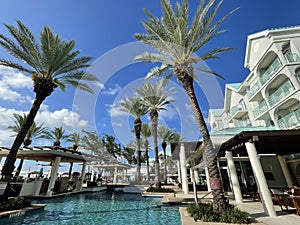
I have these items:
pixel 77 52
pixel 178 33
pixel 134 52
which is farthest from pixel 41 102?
pixel 178 33

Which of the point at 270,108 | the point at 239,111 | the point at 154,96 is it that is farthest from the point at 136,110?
the point at 270,108

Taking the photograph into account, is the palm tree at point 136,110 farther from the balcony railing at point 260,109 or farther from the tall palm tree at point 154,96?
the balcony railing at point 260,109

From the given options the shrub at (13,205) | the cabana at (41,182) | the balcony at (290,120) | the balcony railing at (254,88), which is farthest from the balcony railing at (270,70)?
the shrub at (13,205)

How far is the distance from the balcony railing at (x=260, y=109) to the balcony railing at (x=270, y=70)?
8.46 ft

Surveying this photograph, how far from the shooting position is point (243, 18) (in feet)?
46.0

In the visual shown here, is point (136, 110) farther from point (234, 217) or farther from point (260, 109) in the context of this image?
point (234, 217)

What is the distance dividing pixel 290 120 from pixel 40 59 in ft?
71.4

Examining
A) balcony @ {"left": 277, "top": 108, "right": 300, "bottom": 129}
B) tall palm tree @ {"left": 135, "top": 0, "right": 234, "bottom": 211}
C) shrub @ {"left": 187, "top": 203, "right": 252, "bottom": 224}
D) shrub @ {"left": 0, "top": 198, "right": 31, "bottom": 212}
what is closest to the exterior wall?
balcony @ {"left": 277, "top": 108, "right": 300, "bottom": 129}

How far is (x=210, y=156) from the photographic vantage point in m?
7.94

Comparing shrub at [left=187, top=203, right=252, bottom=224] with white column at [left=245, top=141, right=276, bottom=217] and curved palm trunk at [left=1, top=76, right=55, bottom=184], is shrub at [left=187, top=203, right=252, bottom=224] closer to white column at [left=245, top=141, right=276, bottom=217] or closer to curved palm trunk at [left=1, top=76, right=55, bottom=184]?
white column at [left=245, top=141, right=276, bottom=217]

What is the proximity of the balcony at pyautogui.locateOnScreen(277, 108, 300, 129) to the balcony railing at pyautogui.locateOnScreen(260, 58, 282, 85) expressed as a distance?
4868 millimetres

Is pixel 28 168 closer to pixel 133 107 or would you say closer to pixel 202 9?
pixel 133 107

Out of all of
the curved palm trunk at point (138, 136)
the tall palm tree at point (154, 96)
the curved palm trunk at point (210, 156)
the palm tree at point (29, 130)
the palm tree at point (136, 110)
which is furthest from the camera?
the palm tree at point (29, 130)

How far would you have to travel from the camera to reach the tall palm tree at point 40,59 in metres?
11.4
